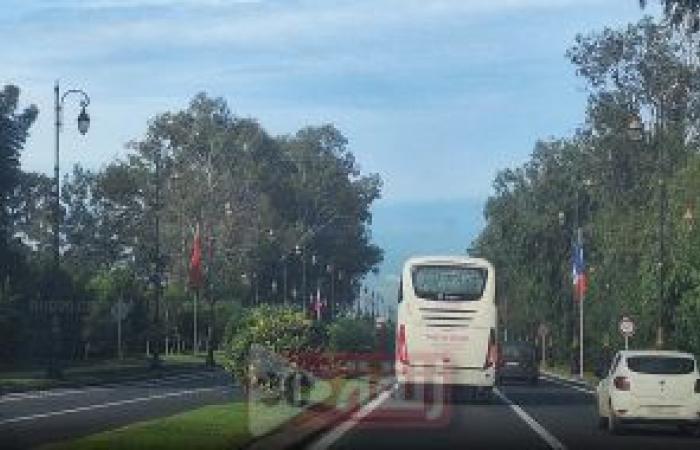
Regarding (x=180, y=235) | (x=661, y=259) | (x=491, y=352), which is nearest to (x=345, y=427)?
(x=491, y=352)

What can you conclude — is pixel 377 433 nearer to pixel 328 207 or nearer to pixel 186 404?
pixel 186 404

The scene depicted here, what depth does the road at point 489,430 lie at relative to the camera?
24750 millimetres

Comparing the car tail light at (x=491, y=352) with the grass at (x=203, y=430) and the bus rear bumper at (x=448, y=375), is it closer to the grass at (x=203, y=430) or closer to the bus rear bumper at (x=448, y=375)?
the bus rear bumper at (x=448, y=375)

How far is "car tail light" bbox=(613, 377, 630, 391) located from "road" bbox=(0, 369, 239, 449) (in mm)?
9538

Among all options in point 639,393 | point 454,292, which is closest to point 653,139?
point 454,292

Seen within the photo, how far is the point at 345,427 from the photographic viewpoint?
96.5ft

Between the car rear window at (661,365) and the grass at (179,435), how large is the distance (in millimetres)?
7662

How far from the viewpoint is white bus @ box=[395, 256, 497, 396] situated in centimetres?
4022

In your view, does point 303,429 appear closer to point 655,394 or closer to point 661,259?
point 655,394

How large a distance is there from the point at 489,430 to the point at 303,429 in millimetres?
3984

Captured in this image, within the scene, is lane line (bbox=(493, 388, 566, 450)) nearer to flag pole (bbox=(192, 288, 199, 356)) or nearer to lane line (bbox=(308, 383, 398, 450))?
lane line (bbox=(308, 383, 398, 450))

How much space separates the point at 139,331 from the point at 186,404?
57.0m

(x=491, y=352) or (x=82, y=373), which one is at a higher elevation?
(x=491, y=352)

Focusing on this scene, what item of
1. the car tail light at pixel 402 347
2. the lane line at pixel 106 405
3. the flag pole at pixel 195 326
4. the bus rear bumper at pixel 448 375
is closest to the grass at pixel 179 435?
the lane line at pixel 106 405
